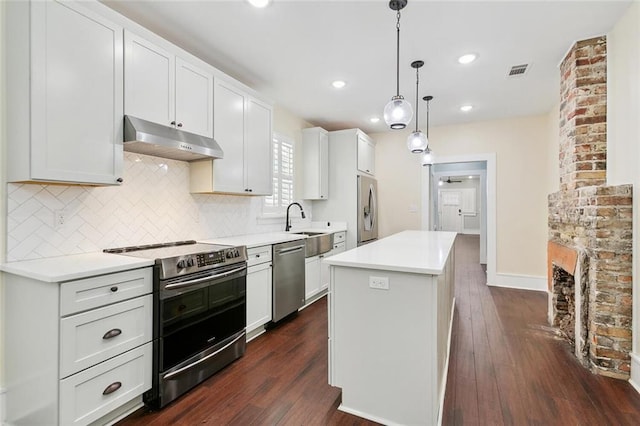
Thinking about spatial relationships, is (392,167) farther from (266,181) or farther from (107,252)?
(107,252)

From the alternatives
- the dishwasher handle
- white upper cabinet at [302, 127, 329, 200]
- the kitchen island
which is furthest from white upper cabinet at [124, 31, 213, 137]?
white upper cabinet at [302, 127, 329, 200]

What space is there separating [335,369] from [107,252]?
1791mm

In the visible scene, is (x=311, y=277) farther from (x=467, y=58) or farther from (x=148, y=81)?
(x=467, y=58)

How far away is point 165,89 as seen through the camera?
7.63ft

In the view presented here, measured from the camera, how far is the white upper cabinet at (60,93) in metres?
1.65

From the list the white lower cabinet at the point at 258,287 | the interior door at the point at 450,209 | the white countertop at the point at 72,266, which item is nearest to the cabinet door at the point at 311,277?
the white lower cabinet at the point at 258,287

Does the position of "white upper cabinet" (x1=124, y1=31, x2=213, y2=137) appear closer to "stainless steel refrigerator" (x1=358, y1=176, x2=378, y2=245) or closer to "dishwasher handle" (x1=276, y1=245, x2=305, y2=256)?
"dishwasher handle" (x1=276, y1=245, x2=305, y2=256)

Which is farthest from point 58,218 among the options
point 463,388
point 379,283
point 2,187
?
point 463,388

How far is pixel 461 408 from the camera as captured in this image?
1.92 m

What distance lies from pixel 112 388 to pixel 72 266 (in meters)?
0.72

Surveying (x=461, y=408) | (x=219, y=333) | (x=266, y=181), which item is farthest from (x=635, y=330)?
(x=266, y=181)

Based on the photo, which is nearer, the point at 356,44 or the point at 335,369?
the point at 335,369

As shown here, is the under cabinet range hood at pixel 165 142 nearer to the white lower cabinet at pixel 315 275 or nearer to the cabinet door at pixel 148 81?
the cabinet door at pixel 148 81

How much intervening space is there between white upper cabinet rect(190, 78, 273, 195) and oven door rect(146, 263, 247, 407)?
0.88m
